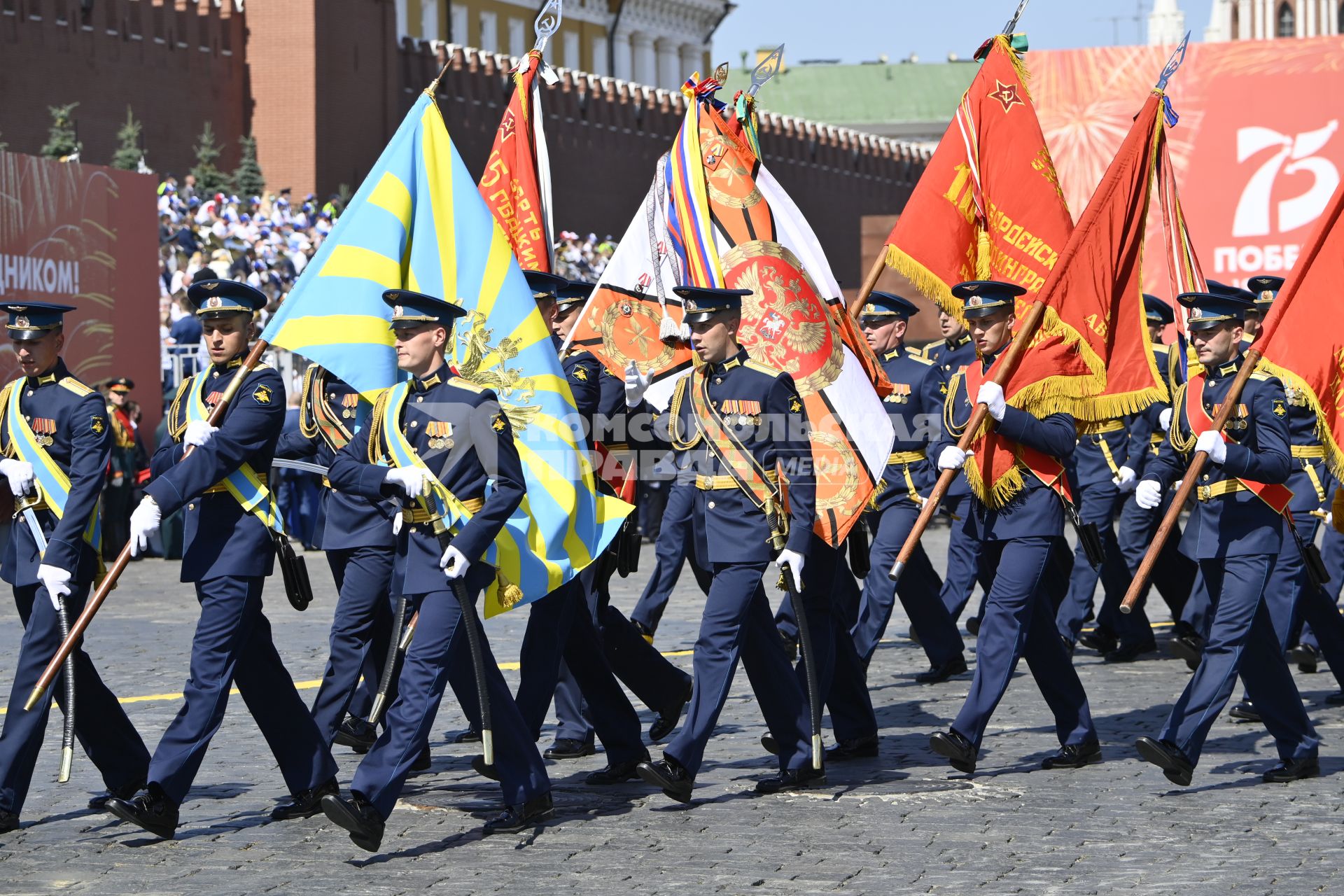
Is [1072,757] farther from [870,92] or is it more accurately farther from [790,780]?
[870,92]

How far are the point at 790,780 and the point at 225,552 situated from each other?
2025 mm

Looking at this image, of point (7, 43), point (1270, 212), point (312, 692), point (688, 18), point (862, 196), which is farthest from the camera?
point (688, 18)

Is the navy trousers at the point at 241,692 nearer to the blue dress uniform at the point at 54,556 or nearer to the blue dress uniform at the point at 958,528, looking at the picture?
the blue dress uniform at the point at 54,556

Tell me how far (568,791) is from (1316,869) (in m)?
2.50

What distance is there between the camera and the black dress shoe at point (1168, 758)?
704 centimetres

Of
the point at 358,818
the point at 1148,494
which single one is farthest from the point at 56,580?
the point at 1148,494

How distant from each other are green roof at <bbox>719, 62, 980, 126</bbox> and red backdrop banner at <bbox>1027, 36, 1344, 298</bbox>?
57331 millimetres

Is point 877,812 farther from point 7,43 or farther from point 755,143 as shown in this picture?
point 7,43

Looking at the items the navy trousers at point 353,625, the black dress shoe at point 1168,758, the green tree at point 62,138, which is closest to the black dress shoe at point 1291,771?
the black dress shoe at point 1168,758

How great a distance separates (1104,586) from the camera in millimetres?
10953

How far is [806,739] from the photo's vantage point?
733 centimetres

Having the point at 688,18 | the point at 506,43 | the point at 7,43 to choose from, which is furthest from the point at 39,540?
the point at 688,18

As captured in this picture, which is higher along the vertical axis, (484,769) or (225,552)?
(225,552)

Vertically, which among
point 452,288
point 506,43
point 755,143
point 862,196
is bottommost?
point 452,288
